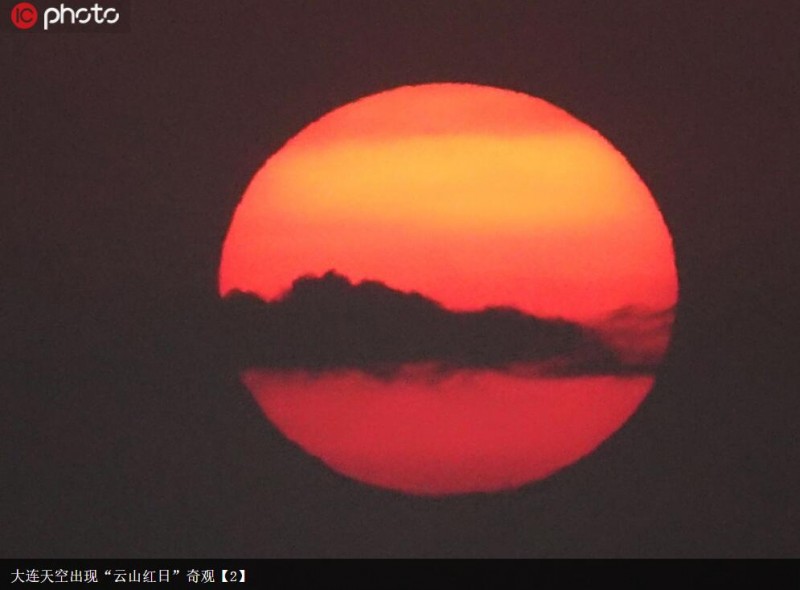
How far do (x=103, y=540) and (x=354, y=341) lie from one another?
0.95m

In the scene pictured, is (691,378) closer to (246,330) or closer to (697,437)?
(697,437)

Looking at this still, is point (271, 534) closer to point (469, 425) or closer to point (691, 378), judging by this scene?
point (469, 425)

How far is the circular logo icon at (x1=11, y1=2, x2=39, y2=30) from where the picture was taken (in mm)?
5227

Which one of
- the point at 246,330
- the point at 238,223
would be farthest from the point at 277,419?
the point at 238,223

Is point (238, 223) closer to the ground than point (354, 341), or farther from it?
farther from it

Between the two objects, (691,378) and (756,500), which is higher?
(691,378)

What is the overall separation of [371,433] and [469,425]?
0.97ft

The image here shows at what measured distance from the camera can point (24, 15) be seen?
17.2 ft

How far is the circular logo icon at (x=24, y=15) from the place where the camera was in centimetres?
523

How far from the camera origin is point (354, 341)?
5160mm

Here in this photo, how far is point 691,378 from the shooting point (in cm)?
514
